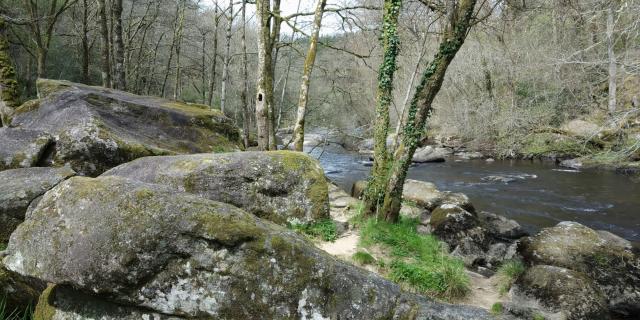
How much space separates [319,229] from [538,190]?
12029 mm

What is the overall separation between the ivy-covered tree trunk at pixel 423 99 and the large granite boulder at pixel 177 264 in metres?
4.17

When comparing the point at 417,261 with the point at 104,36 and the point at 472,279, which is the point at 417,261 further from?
→ the point at 104,36

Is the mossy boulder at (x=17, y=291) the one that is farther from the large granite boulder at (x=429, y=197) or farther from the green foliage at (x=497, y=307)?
the large granite boulder at (x=429, y=197)

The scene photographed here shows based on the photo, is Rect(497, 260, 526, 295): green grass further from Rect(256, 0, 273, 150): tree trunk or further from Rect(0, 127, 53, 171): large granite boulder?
Rect(0, 127, 53, 171): large granite boulder

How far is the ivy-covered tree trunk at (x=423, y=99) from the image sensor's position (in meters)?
6.78

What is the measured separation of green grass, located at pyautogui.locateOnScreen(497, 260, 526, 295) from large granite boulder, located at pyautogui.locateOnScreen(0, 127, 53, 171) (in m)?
7.97

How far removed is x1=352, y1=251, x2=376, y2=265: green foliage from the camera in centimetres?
605

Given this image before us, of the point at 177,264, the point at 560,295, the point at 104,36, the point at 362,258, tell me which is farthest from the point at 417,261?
the point at 104,36

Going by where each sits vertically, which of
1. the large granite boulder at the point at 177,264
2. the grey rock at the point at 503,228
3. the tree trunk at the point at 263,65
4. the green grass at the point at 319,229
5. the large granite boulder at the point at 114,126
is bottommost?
the grey rock at the point at 503,228

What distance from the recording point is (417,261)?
632cm

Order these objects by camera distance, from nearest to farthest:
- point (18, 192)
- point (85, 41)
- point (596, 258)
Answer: point (18, 192)
point (596, 258)
point (85, 41)

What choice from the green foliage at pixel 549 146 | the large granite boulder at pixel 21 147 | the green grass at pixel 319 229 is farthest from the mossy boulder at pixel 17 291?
the green foliage at pixel 549 146

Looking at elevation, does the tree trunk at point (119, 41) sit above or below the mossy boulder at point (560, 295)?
above

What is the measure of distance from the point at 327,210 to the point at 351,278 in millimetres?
3511
